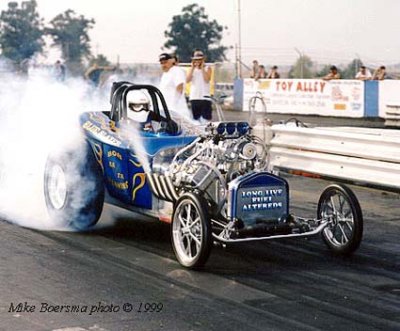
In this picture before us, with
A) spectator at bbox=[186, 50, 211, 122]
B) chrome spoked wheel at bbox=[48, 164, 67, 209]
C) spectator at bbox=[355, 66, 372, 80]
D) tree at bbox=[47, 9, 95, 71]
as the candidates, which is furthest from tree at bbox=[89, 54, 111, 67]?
chrome spoked wheel at bbox=[48, 164, 67, 209]

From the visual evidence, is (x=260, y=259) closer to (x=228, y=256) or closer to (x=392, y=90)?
(x=228, y=256)

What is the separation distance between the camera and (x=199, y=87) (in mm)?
13867

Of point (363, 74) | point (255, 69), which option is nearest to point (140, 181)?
point (363, 74)

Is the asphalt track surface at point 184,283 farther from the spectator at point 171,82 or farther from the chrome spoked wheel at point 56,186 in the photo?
the spectator at point 171,82

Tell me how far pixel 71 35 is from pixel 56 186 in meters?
38.7

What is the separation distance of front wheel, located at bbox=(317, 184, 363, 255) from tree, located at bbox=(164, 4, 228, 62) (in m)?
50.8

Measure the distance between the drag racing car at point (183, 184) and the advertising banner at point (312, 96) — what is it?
15.6 meters

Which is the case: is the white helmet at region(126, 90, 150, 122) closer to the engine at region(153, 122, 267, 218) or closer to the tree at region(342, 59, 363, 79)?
the engine at region(153, 122, 267, 218)

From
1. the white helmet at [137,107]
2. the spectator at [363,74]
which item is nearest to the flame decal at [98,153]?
the white helmet at [137,107]

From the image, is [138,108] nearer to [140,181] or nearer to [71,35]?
[140,181]

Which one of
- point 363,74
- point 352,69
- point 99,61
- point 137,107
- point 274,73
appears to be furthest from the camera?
point 99,61

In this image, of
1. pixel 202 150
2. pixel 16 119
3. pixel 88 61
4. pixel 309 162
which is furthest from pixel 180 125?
pixel 88 61

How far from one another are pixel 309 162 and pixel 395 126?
34.2 ft

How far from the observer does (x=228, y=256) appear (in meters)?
7.39
